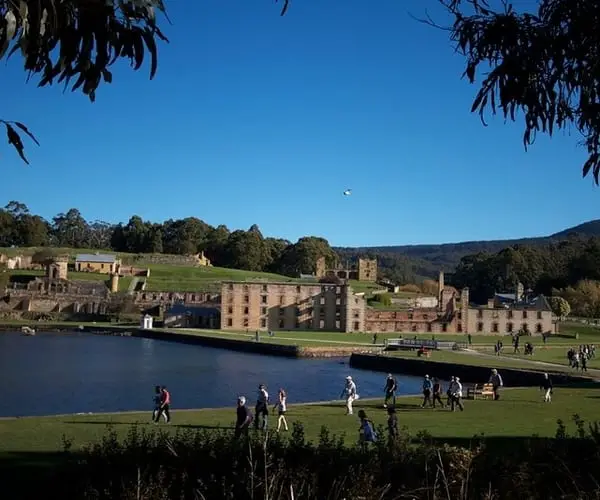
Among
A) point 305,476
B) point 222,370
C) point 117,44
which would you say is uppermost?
point 117,44

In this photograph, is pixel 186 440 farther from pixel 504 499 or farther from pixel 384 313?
pixel 384 313

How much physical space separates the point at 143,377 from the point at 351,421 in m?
24.4

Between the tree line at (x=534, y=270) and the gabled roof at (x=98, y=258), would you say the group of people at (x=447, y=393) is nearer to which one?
the tree line at (x=534, y=270)

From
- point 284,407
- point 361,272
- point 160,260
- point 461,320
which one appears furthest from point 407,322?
point 284,407

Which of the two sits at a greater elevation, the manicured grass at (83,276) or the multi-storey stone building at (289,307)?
the manicured grass at (83,276)

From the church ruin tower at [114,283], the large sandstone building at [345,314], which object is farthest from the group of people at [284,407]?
the church ruin tower at [114,283]

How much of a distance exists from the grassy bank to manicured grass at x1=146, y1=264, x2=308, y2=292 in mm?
92515

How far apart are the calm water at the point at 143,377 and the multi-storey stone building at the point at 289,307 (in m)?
25.3

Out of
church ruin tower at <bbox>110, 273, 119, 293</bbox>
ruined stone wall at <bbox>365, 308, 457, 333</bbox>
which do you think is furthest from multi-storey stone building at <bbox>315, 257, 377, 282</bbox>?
ruined stone wall at <bbox>365, 308, 457, 333</bbox>

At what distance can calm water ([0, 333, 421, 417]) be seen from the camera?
33000 millimetres

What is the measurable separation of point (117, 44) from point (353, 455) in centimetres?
553

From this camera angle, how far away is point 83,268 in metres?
132

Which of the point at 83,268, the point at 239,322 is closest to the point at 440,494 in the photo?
the point at 239,322

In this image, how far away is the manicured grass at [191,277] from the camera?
399 ft
